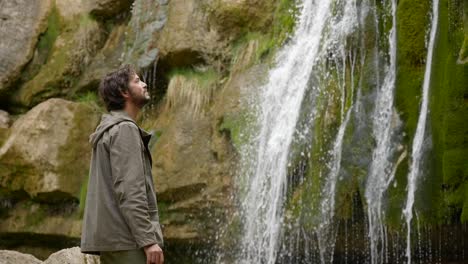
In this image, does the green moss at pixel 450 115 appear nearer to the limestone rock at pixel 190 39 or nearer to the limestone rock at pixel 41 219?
the limestone rock at pixel 190 39

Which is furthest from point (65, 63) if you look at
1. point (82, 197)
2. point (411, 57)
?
point (411, 57)

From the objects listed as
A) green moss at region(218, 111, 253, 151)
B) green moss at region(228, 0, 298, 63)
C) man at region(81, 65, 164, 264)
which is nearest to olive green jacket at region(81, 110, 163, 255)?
man at region(81, 65, 164, 264)

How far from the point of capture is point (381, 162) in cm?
657

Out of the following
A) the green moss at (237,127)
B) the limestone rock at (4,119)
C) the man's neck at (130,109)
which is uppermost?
the limestone rock at (4,119)

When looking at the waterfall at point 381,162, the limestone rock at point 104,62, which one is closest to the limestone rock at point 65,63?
the limestone rock at point 104,62

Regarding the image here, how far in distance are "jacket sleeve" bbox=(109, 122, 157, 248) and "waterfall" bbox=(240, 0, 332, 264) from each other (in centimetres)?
390

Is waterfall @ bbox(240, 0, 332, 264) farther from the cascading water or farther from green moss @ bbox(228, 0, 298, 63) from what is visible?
green moss @ bbox(228, 0, 298, 63)

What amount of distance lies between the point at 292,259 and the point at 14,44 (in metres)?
5.64

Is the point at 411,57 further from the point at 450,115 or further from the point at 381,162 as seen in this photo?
the point at 381,162

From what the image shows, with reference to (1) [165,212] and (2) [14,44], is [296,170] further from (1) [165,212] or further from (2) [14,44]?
(2) [14,44]

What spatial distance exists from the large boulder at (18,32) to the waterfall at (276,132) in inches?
162

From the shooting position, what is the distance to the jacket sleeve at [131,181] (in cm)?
328

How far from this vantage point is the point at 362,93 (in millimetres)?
6980

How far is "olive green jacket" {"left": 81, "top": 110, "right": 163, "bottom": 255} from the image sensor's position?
329cm
